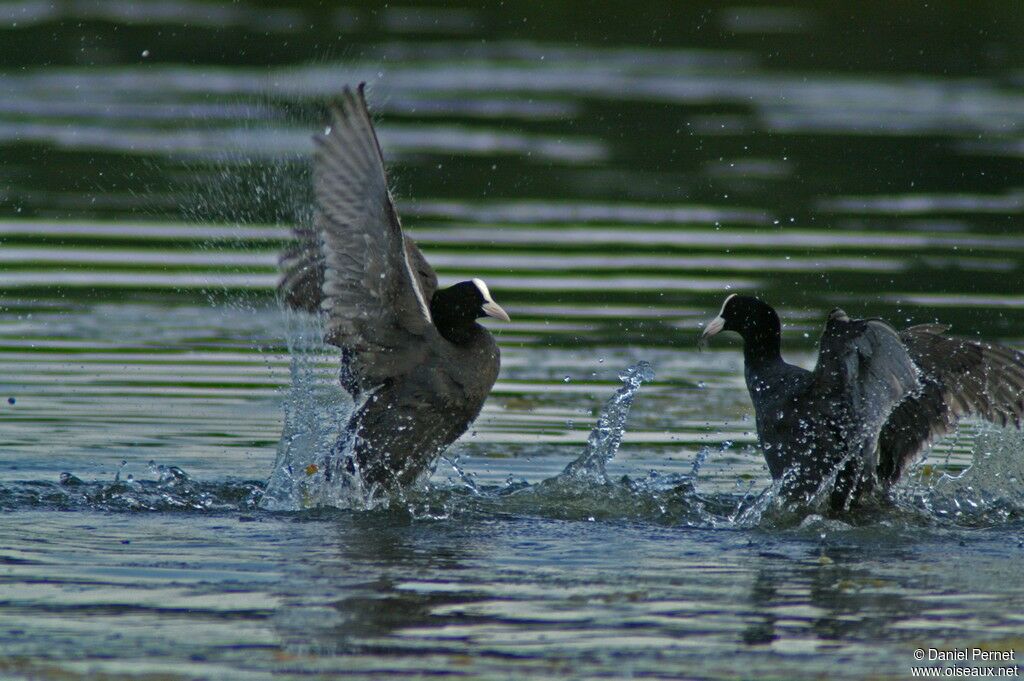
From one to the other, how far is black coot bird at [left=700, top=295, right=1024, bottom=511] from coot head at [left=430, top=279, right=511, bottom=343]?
95cm

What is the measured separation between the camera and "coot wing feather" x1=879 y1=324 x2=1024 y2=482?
7.30 m

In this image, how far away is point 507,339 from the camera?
10.1 m

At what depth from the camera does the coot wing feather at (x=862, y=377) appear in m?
6.45

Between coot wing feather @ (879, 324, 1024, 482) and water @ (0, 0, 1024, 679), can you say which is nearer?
water @ (0, 0, 1024, 679)

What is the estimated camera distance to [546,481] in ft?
23.7

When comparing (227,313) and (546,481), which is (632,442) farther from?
(227,313)

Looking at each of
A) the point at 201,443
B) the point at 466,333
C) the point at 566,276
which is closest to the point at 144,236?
the point at 566,276

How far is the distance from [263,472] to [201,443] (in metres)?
0.62

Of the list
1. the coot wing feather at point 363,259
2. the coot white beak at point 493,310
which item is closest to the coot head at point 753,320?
the coot white beak at point 493,310

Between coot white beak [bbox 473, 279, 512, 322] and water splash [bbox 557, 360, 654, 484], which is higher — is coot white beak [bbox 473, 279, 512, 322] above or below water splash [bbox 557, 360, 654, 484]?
above

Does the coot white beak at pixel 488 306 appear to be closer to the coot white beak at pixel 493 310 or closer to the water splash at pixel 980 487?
the coot white beak at pixel 493 310

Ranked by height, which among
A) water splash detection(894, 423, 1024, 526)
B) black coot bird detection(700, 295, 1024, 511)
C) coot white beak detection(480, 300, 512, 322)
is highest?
coot white beak detection(480, 300, 512, 322)

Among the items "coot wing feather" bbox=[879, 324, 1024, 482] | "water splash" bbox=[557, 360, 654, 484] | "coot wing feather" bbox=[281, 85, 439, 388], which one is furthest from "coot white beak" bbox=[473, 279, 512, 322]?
"coot wing feather" bbox=[879, 324, 1024, 482]

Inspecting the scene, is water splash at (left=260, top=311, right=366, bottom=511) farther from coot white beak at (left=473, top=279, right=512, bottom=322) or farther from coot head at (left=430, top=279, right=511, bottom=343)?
coot white beak at (left=473, top=279, right=512, bottom=322)
